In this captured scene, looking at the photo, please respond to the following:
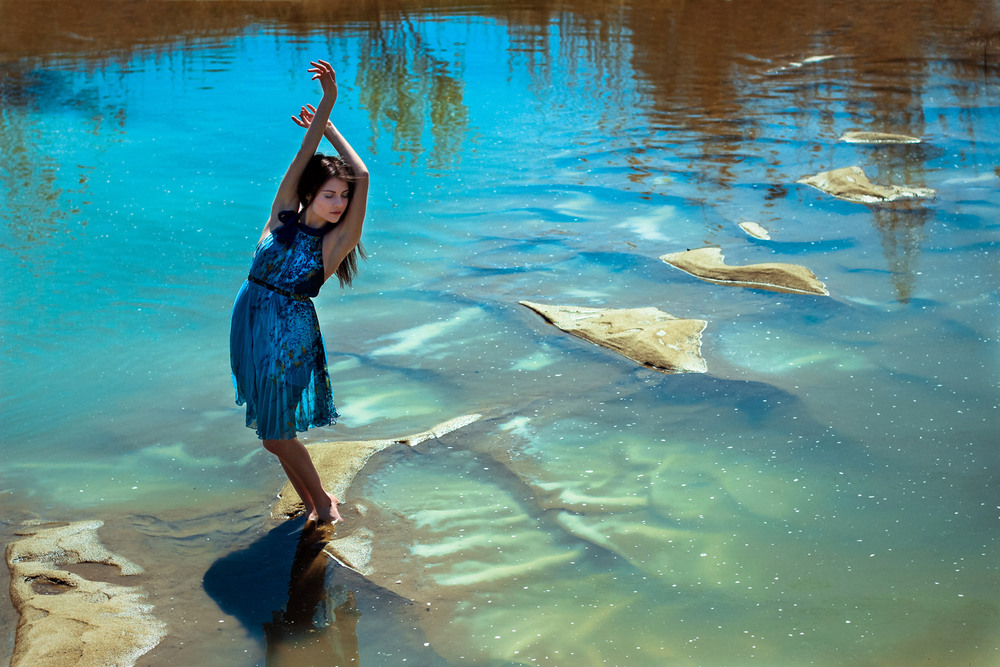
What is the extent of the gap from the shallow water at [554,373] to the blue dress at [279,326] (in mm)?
564

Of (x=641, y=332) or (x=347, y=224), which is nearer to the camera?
(x=347, y=224)

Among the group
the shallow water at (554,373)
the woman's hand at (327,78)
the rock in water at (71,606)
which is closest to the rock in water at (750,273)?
the shallow water at (554,373)

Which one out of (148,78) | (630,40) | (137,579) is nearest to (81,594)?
(137,579)

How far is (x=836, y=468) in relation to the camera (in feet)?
12.6

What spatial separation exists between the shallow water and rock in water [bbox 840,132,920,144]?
10.2 inches

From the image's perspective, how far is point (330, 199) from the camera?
128 inches

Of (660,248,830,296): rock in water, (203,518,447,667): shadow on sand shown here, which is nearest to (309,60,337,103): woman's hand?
(203,518,447,667): shadow on sand

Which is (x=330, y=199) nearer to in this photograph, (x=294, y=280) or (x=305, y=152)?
(x=305, y=152)

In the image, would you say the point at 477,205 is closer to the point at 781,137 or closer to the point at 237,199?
the point at 237,199

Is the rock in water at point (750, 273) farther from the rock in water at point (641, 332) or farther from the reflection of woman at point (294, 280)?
the reflection of woman at point (294, 280)

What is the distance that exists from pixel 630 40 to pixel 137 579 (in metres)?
13.1

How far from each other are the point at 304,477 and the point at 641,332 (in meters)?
2.31

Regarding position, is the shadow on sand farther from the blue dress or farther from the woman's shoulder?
the woman's shoulder

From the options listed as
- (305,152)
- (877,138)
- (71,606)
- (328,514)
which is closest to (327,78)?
(305,152)
